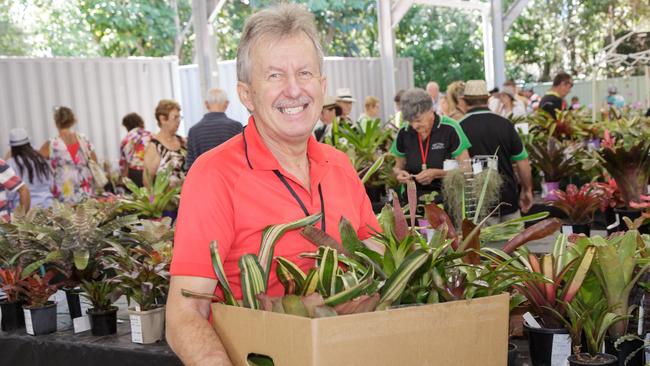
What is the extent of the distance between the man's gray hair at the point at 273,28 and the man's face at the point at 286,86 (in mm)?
11

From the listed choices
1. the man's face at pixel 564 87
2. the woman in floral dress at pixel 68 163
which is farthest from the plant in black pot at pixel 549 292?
the man's face at pixel 564 87

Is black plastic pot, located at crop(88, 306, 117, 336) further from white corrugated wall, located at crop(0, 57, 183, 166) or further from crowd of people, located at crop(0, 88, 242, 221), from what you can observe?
white corrugated wall, located at crop(0, 57, 183, 166)

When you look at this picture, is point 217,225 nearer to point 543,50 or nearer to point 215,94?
point 215,94

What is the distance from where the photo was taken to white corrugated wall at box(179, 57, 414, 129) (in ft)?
29.6

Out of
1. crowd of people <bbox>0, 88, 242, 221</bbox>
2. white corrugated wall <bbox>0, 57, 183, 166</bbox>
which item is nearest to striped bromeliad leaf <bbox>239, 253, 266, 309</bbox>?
crowd of people <bbox>0, 88, 242, 221</bbox>

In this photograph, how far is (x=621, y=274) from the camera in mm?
1768

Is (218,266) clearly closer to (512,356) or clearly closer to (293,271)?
(293,271)

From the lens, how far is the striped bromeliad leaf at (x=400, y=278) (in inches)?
53.3

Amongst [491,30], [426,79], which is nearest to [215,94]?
[491,30]

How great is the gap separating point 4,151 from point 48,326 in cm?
438

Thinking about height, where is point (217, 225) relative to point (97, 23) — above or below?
below

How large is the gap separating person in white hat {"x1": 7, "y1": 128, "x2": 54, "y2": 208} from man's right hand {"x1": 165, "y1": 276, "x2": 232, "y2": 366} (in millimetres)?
4599

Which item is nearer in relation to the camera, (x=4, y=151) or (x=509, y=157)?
(x=509, y=157)

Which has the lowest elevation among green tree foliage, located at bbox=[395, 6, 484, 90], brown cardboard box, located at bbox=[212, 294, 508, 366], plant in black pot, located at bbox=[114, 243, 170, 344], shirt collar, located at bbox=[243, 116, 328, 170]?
plant in black pot, located at bbox=[114, 243, 170, 344]
